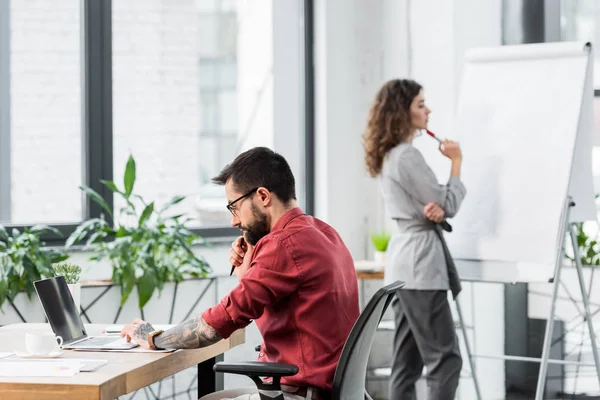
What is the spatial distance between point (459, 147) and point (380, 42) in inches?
61.4

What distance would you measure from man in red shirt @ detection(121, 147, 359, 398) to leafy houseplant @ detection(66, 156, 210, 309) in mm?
1657

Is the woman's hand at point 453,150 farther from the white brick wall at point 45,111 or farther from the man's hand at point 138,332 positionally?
the white brick wall at point 45,111

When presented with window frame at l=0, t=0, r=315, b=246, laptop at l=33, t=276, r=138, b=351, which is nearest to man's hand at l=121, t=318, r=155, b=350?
laptop at l=33, t=276, r=138, b=351

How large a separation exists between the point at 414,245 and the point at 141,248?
1278 millimetres

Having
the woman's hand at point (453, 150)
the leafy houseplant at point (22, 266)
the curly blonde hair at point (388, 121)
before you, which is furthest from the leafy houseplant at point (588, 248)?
the leafy houseplant at point (22, 266)

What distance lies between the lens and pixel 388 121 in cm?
345

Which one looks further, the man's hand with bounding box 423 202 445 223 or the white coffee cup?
the man's hand with bounding box 423 202 445 223

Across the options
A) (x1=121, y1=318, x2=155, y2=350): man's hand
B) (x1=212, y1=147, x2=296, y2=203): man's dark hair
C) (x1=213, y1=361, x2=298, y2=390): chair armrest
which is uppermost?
(x1=212, y1=147, x2=296, y2=203): man's dark hair

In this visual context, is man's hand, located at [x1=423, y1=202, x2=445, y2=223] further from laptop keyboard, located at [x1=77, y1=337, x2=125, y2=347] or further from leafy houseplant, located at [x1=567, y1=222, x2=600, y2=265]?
laptop keyboard, located at [x1=77, y1=337, x2=125, y2=347]

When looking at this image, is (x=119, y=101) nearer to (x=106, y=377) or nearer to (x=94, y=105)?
(x=94, y=105)

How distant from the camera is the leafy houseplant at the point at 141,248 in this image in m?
3.86

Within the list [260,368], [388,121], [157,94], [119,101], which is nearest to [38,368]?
[260,368]

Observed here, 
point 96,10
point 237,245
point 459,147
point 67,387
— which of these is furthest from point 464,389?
point 67,387

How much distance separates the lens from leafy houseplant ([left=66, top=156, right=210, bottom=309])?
3.86 meters
